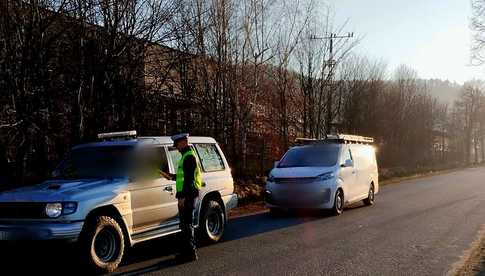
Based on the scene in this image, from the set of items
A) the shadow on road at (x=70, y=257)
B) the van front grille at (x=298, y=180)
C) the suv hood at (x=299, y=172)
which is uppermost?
the suv hood at (x=299, y=172)

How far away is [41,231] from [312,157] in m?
9.51

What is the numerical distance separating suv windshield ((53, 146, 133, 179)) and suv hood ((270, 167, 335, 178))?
6.21 metres

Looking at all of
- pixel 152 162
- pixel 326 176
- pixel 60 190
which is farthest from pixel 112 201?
pixel 326 176

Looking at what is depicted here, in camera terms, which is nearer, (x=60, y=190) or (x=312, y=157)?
(x=60, y=190)

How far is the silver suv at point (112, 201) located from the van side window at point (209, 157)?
0.02 m

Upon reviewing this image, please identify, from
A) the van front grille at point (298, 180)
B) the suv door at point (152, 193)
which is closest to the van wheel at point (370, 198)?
the van front grille at point (298, 180)

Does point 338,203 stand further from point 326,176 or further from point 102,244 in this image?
point 102,244

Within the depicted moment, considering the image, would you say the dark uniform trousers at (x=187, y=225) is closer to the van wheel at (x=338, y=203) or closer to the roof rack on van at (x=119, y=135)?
the roof rack on van at (x=119, y=135)

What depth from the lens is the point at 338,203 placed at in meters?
14.6

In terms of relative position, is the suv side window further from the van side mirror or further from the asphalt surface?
the van side mirror

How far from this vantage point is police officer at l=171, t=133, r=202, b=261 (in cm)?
841

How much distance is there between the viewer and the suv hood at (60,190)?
7273mm

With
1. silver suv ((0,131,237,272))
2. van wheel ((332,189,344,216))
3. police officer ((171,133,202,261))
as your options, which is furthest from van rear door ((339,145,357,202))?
police officer ((171,133,202,261))

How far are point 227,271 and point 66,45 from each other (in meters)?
7.89
